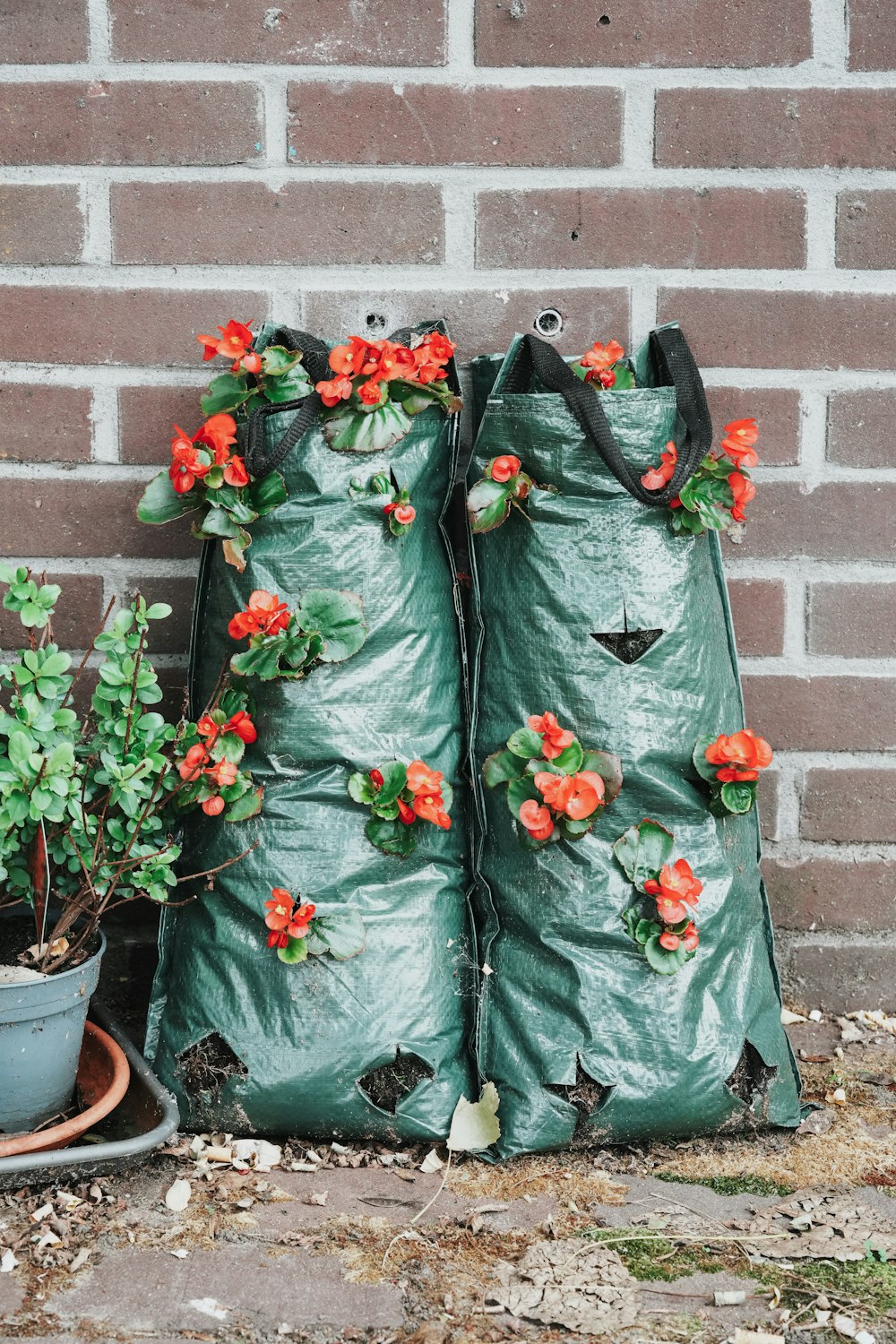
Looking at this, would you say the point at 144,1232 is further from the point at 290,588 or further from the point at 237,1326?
the point at 290,588

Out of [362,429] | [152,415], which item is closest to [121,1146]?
[362,429]

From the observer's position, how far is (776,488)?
182 centimetres

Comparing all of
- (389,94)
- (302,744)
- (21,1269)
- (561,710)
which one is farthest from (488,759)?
(389,94)

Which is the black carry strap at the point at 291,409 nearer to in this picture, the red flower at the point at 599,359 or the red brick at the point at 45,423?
the red flower at the point at 599,359

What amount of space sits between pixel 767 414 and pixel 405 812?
2.78ft

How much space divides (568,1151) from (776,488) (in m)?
1.03

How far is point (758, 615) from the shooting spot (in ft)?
6.04

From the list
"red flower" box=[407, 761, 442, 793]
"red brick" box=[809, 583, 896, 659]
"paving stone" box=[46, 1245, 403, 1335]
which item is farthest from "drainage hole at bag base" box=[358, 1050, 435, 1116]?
"red brick" box=[809, 583, 896, 659]

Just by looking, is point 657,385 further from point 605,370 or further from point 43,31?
point 43,31

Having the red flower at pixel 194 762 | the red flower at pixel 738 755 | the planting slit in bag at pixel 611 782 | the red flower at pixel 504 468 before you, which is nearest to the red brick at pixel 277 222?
the planting slit in bag at pixel 611 782

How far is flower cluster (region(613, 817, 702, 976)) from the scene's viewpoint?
4.86 feet

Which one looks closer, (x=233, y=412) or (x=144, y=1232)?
(x=144, y=1232)

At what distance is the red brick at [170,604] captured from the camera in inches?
71.6

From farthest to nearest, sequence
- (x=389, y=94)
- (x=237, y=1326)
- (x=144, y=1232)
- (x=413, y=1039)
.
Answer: (x=389, y=94) < (x=413, y=1039) < (x=144, y=1232) < (x=237, y=1326)
